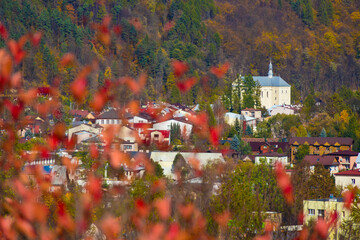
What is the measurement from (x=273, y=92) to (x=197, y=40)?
70.6 feet

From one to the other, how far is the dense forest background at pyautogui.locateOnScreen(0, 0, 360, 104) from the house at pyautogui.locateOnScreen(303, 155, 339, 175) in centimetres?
2391

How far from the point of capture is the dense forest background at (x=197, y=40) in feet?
224

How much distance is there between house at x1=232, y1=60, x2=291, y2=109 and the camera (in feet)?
225

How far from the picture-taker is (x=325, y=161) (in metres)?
37.3

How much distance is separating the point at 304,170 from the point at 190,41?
195 feet

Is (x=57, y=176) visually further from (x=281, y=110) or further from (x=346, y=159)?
(x=281, y=110)

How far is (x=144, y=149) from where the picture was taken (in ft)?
128

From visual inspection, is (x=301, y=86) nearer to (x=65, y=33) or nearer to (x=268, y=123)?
(x=65, y=33)

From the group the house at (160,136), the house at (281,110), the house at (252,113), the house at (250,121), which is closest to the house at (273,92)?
the house at (281,110)

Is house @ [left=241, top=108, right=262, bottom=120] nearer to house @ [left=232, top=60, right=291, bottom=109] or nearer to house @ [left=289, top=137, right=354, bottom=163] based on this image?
house @ [left=232, top=60, right=291, bottom=109]

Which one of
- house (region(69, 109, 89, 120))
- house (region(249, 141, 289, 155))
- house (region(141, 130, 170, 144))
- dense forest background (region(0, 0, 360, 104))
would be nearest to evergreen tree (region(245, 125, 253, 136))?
house (region(249, 141, 289, 155))

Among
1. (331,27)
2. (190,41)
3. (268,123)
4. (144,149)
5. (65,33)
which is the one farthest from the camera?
(331,27)

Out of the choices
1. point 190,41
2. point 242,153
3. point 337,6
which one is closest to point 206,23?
point 190,41

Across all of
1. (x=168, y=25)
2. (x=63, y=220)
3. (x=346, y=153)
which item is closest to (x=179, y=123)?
(x=346, y=153)
